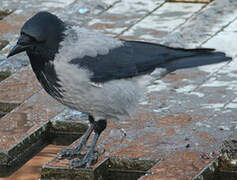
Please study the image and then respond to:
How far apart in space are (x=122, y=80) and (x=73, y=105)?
0.47 m

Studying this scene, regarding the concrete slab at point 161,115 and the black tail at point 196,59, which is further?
the black tail at point 196,59

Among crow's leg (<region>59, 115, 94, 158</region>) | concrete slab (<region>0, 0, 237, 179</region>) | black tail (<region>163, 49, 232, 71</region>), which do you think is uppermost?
black tail (<region>163, 49, 232, 71</region>)

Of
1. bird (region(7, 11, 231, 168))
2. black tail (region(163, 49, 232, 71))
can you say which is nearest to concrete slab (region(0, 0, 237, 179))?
bird (region(7, 11, 231, 168))

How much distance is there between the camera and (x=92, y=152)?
5.54 m

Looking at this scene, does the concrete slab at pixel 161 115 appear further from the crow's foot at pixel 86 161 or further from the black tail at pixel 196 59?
the black tail at pixel 196 59

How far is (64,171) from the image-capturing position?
548 cm

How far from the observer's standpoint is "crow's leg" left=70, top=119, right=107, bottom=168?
5484mm

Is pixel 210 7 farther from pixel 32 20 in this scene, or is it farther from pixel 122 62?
pixel 32 20

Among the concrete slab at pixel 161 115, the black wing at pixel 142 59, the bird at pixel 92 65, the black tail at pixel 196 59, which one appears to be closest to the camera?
the bird at pixel 92 65

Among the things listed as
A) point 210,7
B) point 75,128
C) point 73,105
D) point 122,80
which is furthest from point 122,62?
point 210,7

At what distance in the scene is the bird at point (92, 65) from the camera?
201 inches

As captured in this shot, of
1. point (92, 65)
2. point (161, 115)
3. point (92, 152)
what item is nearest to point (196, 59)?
point (161, 115)

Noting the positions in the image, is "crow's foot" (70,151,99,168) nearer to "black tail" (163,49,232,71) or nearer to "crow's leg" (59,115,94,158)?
"crow's leg" (59,115,94,158)

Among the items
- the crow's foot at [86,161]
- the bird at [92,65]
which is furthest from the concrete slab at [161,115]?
the bird at [92,65]
